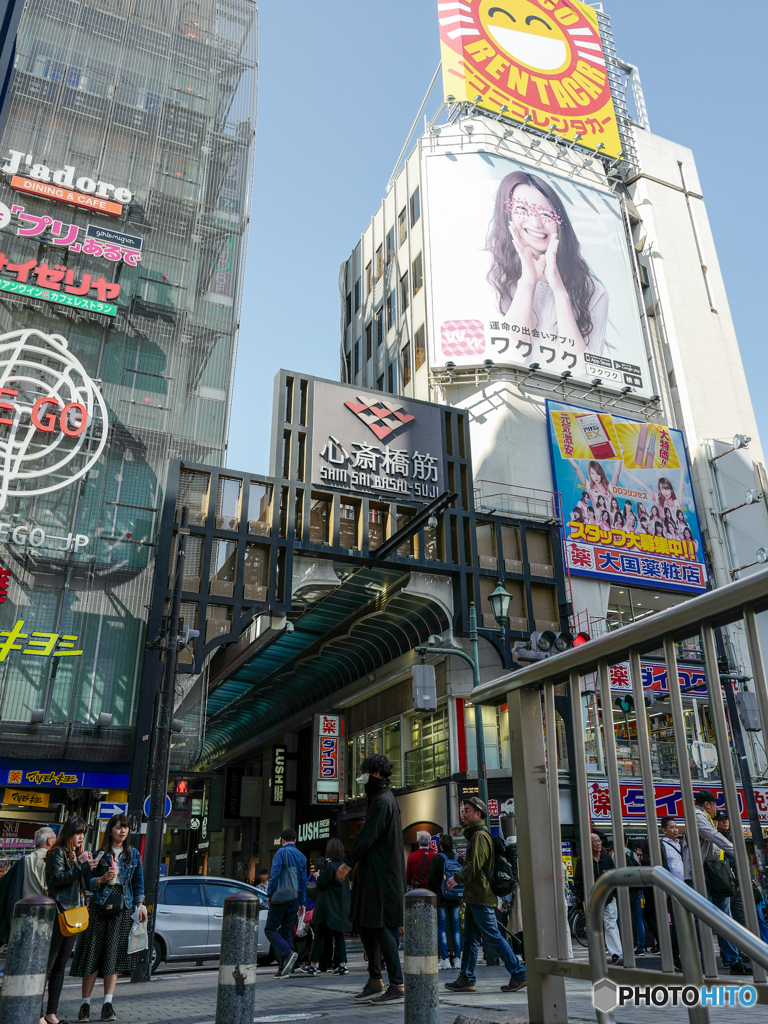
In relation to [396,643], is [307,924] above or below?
below

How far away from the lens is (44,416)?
74.2 ft

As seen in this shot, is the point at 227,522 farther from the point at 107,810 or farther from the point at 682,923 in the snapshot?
→ the point at 682,923

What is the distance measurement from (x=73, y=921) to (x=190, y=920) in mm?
7271

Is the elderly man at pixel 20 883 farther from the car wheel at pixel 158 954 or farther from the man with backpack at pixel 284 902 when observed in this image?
the car wheel at pixel 158 954

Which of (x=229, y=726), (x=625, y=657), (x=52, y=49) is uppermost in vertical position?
(x=52, y=49)

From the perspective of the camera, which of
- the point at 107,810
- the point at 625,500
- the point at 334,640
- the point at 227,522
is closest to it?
the point at 107,810

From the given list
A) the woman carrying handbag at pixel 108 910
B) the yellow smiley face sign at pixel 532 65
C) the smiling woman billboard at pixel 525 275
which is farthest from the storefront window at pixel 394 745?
the yellow smiley face sign at pixel 532 65

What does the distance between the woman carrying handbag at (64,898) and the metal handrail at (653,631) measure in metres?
4.45

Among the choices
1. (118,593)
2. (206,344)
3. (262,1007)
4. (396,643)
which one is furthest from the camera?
(396,643)

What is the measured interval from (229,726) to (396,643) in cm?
1612

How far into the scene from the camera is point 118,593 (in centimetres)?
2217

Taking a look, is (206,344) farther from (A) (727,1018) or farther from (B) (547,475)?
(A) (727,1018)

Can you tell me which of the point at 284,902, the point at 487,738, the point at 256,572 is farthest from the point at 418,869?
the point at 487,738

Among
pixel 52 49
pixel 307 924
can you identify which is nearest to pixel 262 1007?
pixel 307 924
